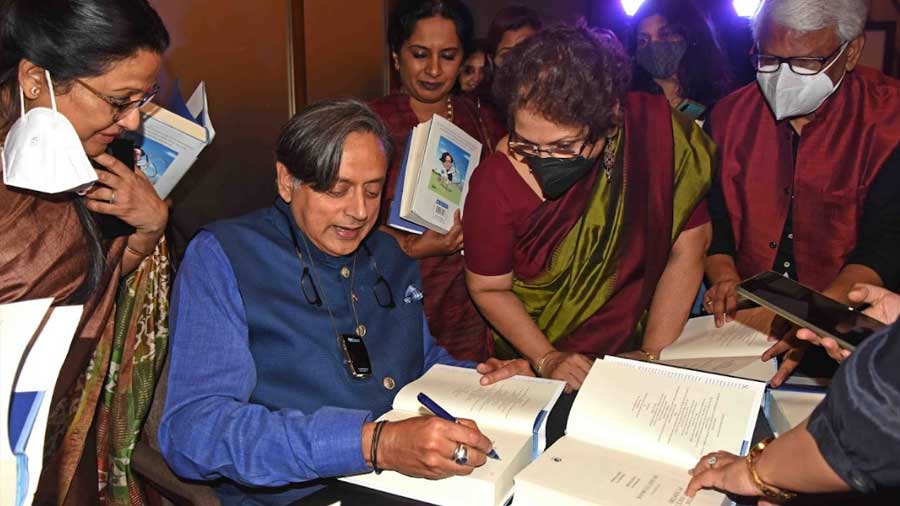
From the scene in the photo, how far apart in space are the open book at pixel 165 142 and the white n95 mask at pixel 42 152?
0.41 m

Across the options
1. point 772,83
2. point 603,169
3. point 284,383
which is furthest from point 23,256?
point 772,83

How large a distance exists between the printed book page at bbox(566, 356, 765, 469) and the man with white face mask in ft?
1.58

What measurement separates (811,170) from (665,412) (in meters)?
1.08

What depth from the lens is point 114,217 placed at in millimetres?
1818

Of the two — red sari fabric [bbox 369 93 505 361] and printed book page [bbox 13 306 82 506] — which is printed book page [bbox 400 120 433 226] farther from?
printed book page [bbox 13 306 82 506]

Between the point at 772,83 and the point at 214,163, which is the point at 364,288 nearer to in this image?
the point at 772,83

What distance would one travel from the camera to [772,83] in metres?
2.20

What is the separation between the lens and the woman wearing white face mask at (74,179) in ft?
5.06

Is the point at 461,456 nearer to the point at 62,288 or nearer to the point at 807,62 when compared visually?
the point at 62,288

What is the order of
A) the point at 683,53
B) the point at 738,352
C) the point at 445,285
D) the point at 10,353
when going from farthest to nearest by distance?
the point at 683,53, the point at 445,285, the point at 738,352, the point at 10,353

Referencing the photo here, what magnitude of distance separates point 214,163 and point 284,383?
2.14m

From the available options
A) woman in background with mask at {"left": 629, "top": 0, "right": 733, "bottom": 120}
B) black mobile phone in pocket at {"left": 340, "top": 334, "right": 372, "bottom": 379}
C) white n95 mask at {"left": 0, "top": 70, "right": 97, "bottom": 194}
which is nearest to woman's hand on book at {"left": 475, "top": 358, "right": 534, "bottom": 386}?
black mobile phone in pocket at {"left": 340, "top": 334, "right": 372, "bottom": 379}

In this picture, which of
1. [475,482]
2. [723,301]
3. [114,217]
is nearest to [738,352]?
[723,301]

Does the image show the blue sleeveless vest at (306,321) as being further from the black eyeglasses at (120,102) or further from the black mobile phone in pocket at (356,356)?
the black eyeglasses at (120,102)
